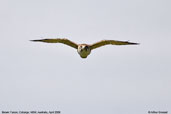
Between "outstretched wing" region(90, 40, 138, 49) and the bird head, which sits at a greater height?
"outstretched wing" region(90, 40, 138, 49)

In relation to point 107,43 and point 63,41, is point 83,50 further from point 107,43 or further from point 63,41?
point 107,43

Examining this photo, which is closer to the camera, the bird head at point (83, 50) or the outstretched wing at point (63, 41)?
the bird head at point (83, 50)

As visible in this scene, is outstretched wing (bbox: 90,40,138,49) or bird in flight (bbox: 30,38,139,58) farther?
outstretched wing (bbox: 90,40,138,49)

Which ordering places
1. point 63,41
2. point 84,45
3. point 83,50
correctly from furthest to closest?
point 63,41 → point 84,45 → point 83,50

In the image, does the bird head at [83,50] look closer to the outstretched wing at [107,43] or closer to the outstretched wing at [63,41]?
the outstretched wing at [107,43]

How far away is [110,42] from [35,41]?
14.4 feet

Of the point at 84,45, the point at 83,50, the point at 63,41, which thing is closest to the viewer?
the point at 83,50

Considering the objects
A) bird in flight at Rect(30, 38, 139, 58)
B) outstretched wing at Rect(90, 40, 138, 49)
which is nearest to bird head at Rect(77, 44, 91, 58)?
bird in flight at Rect(30, 38, 139, 58)

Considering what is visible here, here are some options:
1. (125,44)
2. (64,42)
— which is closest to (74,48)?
(64,42)

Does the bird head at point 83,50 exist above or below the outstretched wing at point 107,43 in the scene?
below

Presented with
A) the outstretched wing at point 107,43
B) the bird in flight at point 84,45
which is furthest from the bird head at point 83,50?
the outstretched wing at point 107,43

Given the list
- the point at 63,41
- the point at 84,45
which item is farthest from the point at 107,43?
the point at 63,41

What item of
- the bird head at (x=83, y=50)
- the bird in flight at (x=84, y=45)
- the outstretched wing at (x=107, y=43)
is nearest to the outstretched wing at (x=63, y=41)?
the bird in flight at (x=84, y=45)

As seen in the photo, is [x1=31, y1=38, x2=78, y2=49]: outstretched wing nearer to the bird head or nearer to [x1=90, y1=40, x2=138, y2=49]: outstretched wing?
[x1=90, y1=40, x2=138, y2=49]: outstretched wing
